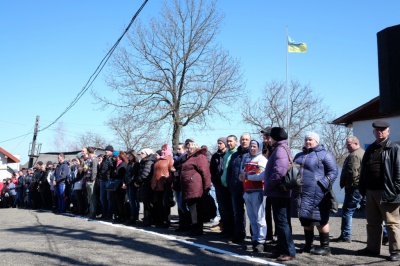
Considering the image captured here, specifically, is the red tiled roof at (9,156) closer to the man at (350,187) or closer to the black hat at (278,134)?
the man at (350,187)

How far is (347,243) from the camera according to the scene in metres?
9.34

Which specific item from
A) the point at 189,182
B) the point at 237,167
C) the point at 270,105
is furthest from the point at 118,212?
the point at 270,105

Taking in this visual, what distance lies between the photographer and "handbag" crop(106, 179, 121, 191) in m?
13.8

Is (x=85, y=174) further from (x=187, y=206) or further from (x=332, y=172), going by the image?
(x=332, y=172)

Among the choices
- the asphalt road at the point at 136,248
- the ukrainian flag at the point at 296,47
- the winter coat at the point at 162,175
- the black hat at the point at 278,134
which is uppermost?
the ukrainian flag at the point at 296,47

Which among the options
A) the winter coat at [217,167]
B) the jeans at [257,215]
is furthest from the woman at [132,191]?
the jeans at [257,215]

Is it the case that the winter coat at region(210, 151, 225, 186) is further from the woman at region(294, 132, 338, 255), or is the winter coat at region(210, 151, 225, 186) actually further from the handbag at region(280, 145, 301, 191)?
the handbag at region(280, 145, 301, 191)

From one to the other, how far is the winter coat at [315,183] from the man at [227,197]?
2171 millimetres

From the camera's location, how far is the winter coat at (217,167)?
10.7m

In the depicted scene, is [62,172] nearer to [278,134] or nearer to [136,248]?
[136,248]

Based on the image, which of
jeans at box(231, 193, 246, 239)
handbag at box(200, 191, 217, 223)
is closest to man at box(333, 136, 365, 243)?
jeans at box(231, 193, 246, 239)

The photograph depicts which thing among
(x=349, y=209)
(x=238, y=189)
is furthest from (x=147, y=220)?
(x=349, y=209)

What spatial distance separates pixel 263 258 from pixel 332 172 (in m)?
1.70

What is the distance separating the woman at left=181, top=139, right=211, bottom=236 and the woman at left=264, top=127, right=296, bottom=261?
291 cm
